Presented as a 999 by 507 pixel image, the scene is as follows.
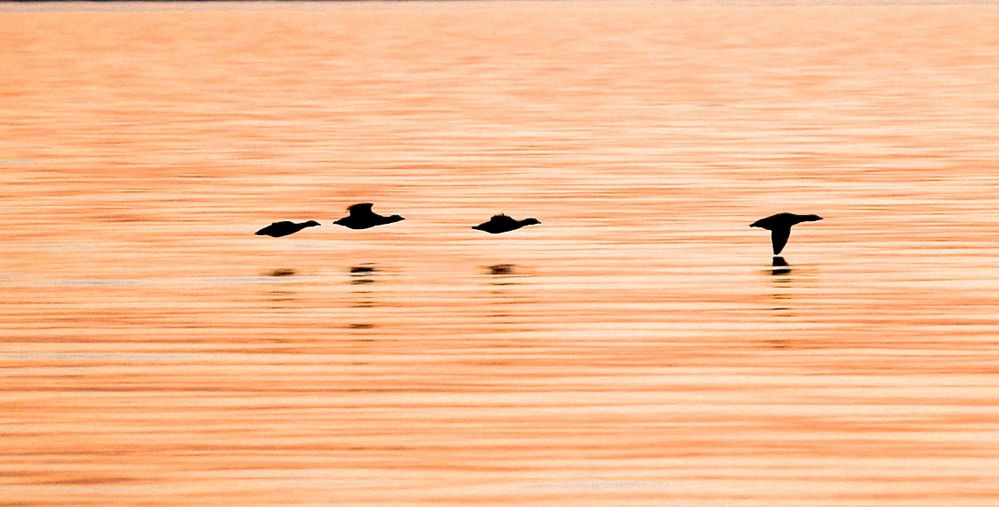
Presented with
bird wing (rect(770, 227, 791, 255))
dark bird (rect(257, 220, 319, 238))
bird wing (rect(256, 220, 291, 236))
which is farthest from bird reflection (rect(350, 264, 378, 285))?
bird wing (rect(770, 227, 791, 255))

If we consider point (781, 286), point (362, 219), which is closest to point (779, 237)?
point (781, 286)

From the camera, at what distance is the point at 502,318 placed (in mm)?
19312

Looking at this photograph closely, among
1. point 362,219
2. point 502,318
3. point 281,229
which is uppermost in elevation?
point 362,219

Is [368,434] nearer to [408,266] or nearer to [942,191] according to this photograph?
[408,266]

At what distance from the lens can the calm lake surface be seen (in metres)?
13.9

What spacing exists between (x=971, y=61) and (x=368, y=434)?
6838cm

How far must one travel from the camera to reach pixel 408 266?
22594mm

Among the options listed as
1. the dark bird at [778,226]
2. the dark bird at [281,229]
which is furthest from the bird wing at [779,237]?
the dark bird at [281,229]

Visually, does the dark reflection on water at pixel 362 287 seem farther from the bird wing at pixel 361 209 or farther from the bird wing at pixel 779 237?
the bird wing at pixel 779 237

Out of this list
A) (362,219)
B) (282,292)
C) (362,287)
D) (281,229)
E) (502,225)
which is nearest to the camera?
(282,292)

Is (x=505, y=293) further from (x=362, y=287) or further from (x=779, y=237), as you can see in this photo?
(x=779, y=237)

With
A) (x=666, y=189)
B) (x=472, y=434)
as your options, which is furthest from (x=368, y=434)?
(x=666, y=189)

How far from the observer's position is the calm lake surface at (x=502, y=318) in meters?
13.9

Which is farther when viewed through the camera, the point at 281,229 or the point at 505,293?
the point at 281,229
